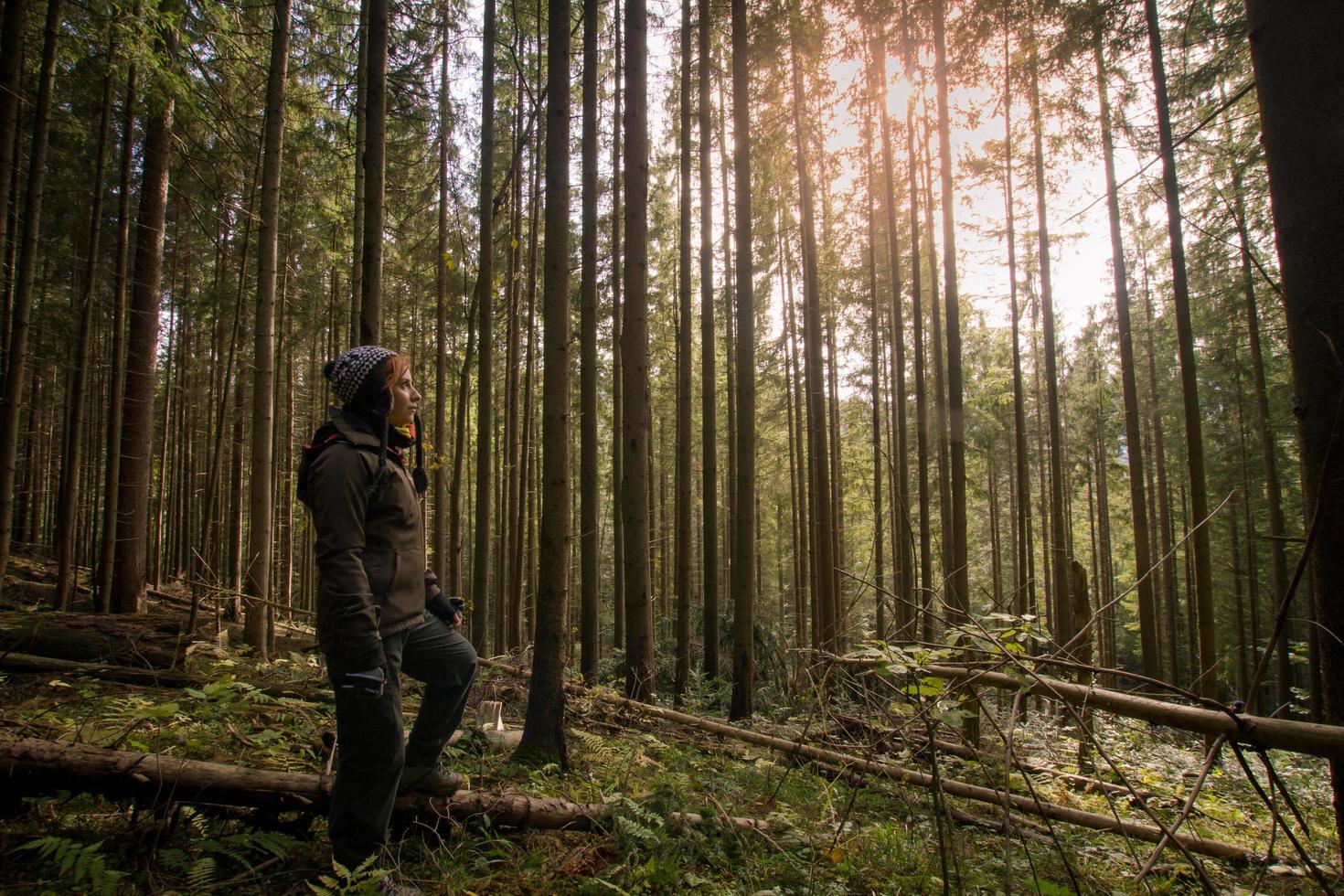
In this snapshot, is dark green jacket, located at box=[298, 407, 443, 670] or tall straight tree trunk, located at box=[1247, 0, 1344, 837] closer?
tall straight tree trunk, located at box=[1247, 0, 1344, 837]

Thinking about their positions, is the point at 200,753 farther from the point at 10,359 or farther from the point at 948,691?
the point at 10,359

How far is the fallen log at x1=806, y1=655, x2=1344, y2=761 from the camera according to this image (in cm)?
189

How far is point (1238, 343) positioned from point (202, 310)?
25.5 metres

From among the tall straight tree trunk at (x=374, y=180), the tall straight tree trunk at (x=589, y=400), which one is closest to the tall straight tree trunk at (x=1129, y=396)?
the tall straight tree trunk at (x=589, y=400)

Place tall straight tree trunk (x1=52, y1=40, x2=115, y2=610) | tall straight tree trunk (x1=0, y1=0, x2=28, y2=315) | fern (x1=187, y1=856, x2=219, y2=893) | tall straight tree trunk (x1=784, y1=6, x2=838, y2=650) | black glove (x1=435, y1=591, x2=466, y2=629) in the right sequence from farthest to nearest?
1. tall straight tree trunk (x1=784, y1=6, x2=838, y2=650)
2. tall straight tree trunk (x1=52, y1=40, x2=115, y2=610)
3. tall straight tree trunk (x1=0, y1=0, x2=28, y2=315)
4. black glove (x1=435, y1=591, x2=466, y2=629)
5. fern (x1=187, y1=856, x2=219, y2=893)

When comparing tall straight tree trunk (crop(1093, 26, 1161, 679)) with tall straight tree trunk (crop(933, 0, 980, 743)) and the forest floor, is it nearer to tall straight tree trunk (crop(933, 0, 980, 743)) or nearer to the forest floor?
tall straight tree trunk (crop(933, 0, 980, 743))

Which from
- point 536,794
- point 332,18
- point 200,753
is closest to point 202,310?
point 332,18

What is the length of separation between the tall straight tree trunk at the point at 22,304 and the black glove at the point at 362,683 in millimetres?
6190

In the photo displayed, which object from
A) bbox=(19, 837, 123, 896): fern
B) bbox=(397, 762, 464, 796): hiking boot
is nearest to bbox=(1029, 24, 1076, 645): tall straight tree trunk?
bbox=(397, 762, 464, 796): hiking boot

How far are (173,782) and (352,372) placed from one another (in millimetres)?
1901

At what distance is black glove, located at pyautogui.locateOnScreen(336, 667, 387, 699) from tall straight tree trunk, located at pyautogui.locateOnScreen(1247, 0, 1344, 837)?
3.24m

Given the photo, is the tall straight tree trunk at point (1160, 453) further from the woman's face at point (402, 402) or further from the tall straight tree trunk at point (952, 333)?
the woman's face at point (402, 402)

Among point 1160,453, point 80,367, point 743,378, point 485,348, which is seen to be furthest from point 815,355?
point 1160,453

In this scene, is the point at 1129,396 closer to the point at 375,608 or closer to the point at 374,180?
the point at 374,180
